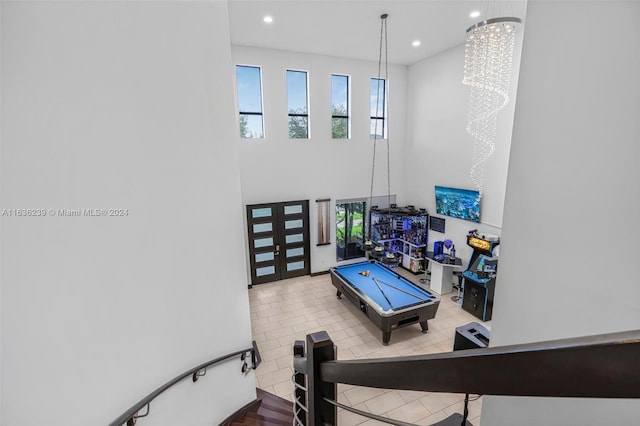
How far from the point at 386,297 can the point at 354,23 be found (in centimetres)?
542

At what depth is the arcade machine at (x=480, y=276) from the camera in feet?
20.5

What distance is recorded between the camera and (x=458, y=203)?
7.56 metres

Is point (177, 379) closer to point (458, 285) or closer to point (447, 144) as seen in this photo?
point (458, 285)

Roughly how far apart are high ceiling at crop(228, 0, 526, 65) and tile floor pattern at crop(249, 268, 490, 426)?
19.6ft

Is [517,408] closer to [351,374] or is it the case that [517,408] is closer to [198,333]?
[351,374]

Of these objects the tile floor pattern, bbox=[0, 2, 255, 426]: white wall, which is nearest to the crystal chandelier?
the tile floor pattern

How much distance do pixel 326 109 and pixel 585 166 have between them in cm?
746

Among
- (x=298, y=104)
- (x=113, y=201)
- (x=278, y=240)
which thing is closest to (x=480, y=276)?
(x=278, y=240)

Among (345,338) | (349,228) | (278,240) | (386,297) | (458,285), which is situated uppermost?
(349,228)

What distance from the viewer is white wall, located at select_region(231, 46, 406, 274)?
7668 millimetres

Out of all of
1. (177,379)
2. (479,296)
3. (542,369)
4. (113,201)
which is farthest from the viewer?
(479,296)

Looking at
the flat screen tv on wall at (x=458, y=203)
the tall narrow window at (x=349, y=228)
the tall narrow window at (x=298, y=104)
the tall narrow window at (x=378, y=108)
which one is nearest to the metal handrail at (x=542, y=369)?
Result: the flat screen tv on wall at (x=458, y=203)

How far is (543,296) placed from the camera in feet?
4.92

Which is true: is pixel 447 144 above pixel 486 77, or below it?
below
